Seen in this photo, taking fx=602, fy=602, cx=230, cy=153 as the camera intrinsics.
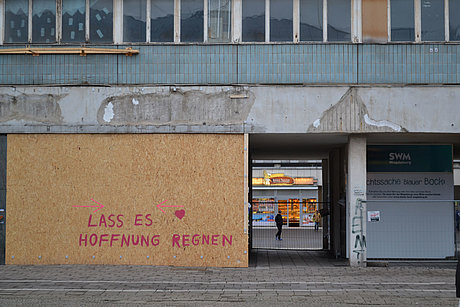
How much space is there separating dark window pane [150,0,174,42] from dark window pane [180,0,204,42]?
29 cm

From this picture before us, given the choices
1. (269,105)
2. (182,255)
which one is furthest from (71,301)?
(269,105)

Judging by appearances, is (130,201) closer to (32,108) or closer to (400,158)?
(32,108)

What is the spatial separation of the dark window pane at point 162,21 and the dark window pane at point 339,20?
408 cm

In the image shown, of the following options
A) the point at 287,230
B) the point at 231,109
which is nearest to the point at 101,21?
the point at 231,109

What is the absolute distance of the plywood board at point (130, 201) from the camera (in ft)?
49.8

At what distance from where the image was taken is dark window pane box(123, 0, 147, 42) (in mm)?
15680

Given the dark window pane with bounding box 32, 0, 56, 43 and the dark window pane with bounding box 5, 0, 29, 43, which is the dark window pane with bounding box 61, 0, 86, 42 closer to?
the dark window pane with bounding box 32, 0, 56, 43

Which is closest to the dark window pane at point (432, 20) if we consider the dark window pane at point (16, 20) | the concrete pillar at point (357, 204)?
the concrete pillar at point (357, 204)

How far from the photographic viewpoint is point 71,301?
35.3ft

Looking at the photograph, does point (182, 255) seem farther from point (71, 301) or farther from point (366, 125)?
point (366, 125)

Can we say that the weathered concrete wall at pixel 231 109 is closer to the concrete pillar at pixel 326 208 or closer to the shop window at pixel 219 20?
the shop window at pixel 219 20

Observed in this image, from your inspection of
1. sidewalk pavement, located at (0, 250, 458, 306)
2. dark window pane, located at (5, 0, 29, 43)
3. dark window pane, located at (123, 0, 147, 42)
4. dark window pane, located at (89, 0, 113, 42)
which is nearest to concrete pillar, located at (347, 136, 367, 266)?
sidewalk pavement, located at (0, 250, 458, 306)

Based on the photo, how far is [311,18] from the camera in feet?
51.0

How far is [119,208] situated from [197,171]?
220cm
